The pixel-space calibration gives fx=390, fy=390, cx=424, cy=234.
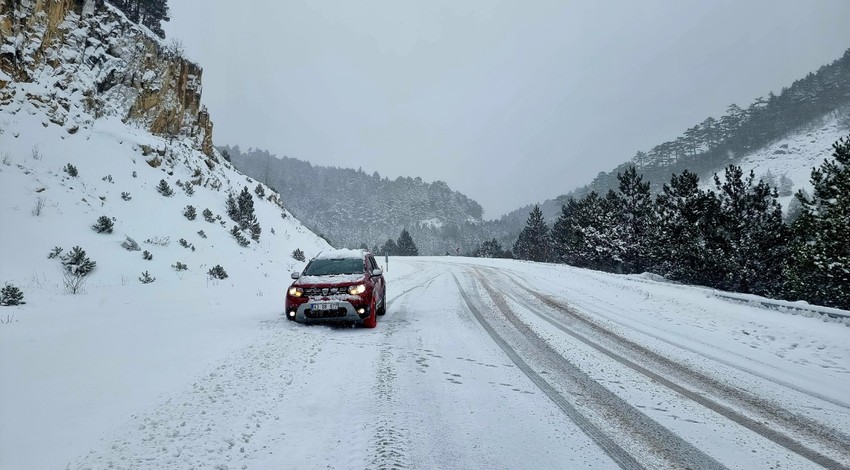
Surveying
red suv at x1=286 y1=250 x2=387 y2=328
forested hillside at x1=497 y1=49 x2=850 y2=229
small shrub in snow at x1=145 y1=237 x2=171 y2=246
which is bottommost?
red suv at x1=286 y1=250 x2=387 y2=328

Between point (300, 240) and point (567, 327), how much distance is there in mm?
21671

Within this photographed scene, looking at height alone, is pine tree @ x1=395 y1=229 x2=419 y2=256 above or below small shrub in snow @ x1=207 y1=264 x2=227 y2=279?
above

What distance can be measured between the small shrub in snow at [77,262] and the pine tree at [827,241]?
23590 millimetres

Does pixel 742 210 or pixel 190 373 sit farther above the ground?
pixel 742 210

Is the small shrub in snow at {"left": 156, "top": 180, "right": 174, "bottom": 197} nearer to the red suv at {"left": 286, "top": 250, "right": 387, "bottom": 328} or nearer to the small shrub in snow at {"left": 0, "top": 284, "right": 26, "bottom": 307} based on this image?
the small shrub in snow at {"left": 0, "top": 284, "right": 26, "bottom": 307}

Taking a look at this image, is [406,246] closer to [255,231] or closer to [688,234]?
[688,234]

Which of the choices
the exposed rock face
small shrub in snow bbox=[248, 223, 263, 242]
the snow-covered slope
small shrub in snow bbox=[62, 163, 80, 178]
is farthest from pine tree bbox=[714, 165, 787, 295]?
the exposed rock face

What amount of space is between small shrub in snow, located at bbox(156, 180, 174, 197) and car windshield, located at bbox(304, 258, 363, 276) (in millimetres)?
11440

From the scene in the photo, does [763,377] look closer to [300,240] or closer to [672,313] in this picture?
[672,313]

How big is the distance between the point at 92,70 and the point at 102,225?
12.0 metres

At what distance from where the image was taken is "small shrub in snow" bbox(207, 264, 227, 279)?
13.3 m

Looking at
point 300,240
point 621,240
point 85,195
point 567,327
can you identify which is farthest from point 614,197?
point 85,195

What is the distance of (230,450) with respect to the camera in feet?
10.3

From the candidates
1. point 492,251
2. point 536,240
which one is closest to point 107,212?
point 536,240
